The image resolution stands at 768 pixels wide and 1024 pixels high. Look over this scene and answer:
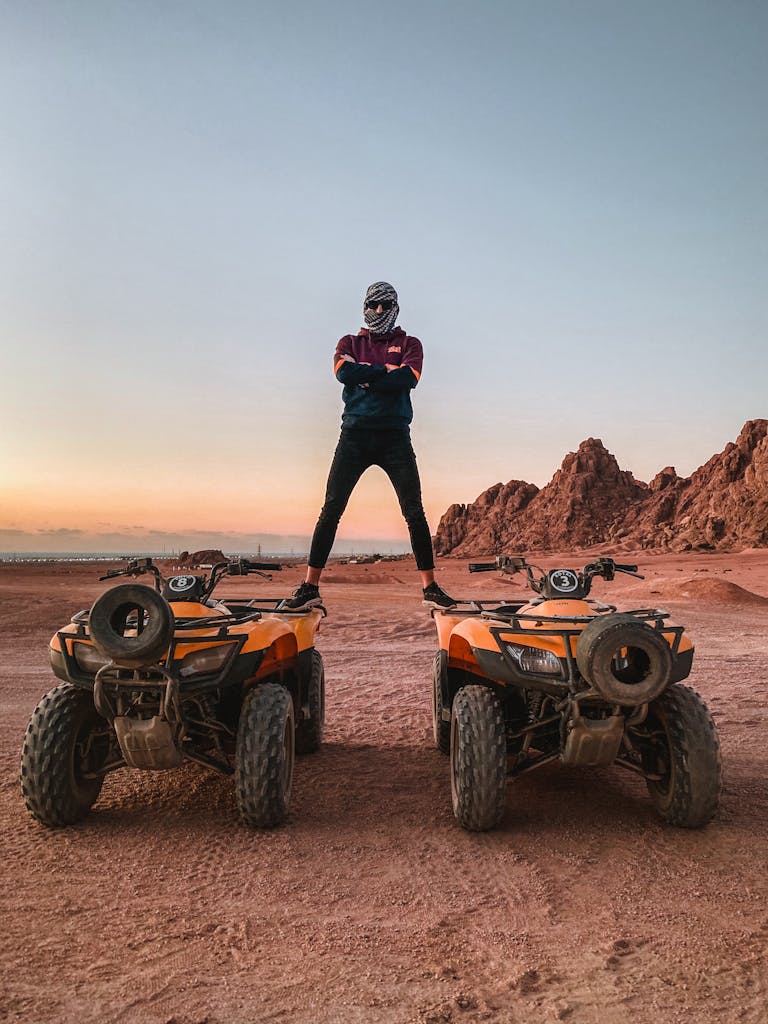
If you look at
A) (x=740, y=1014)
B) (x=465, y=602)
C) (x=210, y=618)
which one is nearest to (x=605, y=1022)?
(x=740, y=1014)

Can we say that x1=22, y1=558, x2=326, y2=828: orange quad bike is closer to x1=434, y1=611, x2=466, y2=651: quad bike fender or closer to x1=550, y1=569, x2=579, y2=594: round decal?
x1=434, y1=611, x2=466, y2=651: quad bike fender

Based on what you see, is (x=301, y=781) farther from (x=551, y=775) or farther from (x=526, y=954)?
(x=526, y=954)

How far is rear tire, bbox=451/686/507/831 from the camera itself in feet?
14.5

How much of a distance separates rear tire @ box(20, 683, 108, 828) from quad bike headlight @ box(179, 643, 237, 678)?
0.88 m

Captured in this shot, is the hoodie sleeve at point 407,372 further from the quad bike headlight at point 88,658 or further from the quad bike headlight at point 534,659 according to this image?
the quad bike headlight at point 88,658

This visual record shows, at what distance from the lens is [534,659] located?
4547mm

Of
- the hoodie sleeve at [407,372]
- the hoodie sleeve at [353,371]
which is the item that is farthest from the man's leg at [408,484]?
the hoodie sleeve at [353,371]

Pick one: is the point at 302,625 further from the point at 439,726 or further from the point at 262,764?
the point at 262,764

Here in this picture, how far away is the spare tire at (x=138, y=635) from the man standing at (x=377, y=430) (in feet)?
7.68

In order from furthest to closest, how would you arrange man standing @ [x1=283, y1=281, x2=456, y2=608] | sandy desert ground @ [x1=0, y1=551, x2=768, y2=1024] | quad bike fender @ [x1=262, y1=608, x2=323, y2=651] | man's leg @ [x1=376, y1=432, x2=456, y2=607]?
man's leg @ [x1=376, y1=432, x2=456, y2=607] → man standing @ [x1=283, y1=281, x2=456, y2=608] → quad bike fender @ [x1=262, y1=608, x2=323, y2=651] → sandy desert ground @ [x1=0, y1=551, x2=768, y2=1024]

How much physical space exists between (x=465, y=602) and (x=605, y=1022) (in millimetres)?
4045

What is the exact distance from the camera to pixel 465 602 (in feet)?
21.6

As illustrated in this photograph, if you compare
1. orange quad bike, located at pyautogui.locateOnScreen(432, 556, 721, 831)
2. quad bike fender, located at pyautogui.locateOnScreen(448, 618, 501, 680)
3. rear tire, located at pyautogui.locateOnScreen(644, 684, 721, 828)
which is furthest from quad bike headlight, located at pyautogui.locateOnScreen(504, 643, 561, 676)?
rear tire, located at pyautogui.locateOnScreen(644, 684, 721, 828)

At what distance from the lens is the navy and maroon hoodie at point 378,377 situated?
6555 mm
